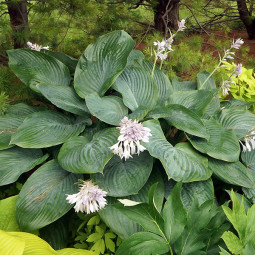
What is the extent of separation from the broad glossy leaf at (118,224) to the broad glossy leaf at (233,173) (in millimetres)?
560

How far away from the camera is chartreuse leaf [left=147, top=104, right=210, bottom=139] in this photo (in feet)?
5.55

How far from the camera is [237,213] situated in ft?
3.86

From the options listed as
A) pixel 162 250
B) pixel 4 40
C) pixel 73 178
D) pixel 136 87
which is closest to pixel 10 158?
pixel 73 178

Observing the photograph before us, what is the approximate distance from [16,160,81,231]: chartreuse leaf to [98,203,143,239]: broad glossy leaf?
0.19 meters

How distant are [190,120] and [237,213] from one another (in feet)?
2.30

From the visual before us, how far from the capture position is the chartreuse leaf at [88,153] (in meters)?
1.44

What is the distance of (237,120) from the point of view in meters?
2.01

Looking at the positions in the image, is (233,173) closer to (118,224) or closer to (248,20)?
(118,224)

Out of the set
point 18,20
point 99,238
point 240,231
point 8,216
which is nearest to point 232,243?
point 240,231

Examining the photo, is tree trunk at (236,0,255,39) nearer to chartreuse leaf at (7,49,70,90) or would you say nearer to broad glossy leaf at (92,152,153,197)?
chartreuse leaf at (7,49,70,90)

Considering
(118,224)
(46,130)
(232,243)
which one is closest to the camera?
(232,243)

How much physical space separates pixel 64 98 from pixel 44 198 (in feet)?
2.15

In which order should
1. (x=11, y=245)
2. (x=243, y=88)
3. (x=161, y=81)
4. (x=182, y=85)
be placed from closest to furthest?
1. (x=11, y=245)
2. (x=161, y=81)
3. (x=182, y=85)
4. (x=243, y=88)

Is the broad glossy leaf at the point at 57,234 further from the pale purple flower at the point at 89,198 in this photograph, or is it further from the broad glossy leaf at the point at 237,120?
the broad glossy leaf at the point at 237,120
